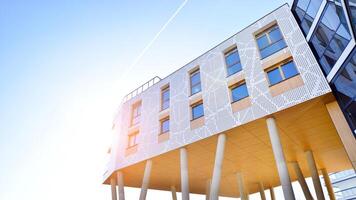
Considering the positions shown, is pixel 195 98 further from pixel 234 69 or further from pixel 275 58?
pixel 275 58

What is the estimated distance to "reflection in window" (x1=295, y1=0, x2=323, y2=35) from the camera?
12.7 meters

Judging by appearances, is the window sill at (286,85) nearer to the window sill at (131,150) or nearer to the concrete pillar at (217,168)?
the concrete pillar at (217,168)

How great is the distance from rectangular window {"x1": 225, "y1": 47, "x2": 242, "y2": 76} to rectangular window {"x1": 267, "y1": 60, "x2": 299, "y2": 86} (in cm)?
234

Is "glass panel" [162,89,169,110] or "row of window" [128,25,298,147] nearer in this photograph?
"row of window" [128,25,298,147]

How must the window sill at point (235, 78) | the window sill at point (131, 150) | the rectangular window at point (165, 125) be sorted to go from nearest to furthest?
the window sill at point (235, 78)
the rectangular window at point (165, 125)
the window sill at point (131, 150)

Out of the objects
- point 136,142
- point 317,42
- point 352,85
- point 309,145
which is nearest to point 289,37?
point 317,42

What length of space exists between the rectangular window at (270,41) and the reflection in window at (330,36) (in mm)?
1983

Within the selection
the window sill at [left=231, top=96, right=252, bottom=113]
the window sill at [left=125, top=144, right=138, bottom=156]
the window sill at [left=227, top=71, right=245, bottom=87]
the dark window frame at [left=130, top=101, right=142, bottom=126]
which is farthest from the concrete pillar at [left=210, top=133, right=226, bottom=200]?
the dark window frame at [left=130, top=101, right=142, bottom=126]

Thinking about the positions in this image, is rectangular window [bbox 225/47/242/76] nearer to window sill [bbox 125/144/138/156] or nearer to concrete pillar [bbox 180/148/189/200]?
concrete pillar [bbox 180/148/189/200]

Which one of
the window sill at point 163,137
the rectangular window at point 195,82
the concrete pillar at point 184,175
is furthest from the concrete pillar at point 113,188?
the rectangular window at point 195,82

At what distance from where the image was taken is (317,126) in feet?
47.5

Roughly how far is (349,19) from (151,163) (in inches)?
576

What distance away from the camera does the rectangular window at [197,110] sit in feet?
56.4

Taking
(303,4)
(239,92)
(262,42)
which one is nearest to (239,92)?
(239,92)
